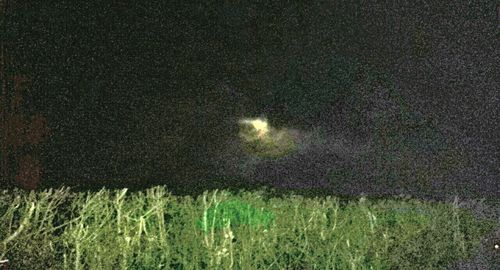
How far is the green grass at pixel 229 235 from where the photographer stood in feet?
19.7

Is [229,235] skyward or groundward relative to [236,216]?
groundward

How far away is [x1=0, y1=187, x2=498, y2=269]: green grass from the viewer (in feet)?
19.7

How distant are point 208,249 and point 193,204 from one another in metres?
2.27

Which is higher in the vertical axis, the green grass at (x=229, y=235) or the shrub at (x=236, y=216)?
the shrub at (x=236, y=216)

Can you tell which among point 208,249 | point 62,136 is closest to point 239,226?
point 208,249

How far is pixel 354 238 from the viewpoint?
7129 millimetres

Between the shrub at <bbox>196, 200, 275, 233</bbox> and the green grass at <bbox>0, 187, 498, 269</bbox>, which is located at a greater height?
the shrub at <bbox>196, 200, 275, 233</bbox>

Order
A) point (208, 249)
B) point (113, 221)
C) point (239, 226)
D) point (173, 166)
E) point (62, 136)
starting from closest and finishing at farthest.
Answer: point (208, 249), point (113, 221), point (239, 226), point (62, 136), point (173, 166)

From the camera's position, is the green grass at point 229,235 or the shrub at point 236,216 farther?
the shrub at point 236,216

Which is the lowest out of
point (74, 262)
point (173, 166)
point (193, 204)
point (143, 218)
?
point (74, 262)

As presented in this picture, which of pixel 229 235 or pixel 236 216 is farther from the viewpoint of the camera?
pixel 236 216

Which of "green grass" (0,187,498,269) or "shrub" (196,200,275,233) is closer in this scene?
"green grass" (0,187,498,269)

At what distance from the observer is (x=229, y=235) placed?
6.36 m

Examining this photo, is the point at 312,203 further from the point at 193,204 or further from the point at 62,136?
the point at 62,136
